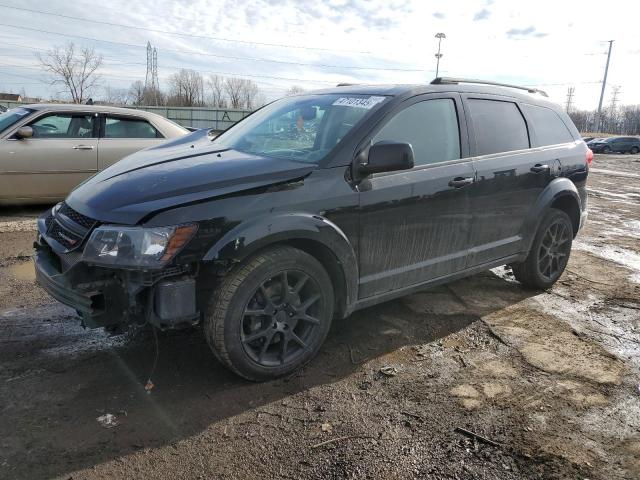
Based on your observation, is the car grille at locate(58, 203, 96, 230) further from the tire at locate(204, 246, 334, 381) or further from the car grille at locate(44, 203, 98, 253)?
the tire at locate(204, 246, 334, 381)

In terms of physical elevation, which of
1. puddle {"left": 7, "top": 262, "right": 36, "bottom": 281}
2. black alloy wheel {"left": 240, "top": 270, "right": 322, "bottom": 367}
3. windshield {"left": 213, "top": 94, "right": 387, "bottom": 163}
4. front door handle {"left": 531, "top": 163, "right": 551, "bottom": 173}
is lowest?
puddle {"left": 7, "top": 262, "right": 36, "bottom": 281}

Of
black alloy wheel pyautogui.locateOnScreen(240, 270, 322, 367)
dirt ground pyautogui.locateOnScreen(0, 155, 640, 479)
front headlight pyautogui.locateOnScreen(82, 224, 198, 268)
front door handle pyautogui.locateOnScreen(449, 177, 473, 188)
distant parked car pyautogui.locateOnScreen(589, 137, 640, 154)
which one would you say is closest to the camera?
dirt ground pyautogui.locateOnScreen(0, 155, 640, 479)

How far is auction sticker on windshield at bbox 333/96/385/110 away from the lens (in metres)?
3.59

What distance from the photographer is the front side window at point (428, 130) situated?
356 centimetres

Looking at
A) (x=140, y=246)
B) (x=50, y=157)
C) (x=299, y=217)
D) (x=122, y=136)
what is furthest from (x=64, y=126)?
(x=299, y=217)

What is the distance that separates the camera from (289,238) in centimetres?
297

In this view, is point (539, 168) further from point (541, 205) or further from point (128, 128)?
point (128, 128)

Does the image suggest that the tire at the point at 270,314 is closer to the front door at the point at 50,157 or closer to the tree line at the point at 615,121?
the front door at the point at 50,157

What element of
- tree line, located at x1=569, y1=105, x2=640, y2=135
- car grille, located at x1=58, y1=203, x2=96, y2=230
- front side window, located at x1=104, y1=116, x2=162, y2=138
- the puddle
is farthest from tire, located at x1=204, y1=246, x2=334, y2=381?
tree line, located at x1=569, y1=105, x2=640, y2=135

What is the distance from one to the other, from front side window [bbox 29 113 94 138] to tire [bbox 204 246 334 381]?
5.77m

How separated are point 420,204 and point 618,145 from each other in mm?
42941

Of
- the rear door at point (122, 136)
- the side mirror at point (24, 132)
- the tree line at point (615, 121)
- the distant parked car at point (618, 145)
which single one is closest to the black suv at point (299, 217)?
the rear door at point (122, 136)

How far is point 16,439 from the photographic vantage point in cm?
252

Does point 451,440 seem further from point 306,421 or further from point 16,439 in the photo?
point 16,439
